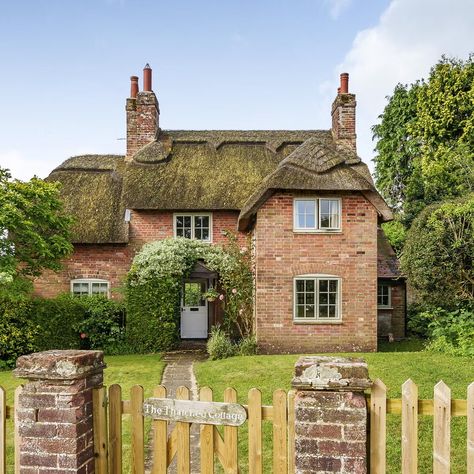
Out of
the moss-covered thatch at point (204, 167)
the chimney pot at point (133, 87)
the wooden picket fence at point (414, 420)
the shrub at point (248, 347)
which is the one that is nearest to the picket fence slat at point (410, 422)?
the wooden picket fence at point (414, 420)

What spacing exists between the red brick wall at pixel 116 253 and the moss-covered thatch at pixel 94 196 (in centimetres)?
44

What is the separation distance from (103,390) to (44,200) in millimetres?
10661

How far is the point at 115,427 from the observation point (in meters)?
3.71

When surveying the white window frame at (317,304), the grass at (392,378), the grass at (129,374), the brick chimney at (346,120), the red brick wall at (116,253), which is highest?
the brick chimney at (346,120)

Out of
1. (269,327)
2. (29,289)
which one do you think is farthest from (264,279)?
(29,289)

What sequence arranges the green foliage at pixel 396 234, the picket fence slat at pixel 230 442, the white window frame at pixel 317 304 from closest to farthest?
the picket fence slat at pixel 230 442 → the white window frame at pixel 317 304 → the green foliage at pixel 396 234

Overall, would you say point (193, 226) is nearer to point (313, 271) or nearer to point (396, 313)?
point (313, 271)

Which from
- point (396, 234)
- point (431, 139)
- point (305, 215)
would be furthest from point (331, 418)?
point (396, 234)

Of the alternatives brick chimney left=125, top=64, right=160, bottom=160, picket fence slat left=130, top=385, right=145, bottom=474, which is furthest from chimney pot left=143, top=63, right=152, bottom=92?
picket fence slat left=130, top=385, right=145, bottom=474

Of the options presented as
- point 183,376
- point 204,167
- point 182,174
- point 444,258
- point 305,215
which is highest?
point 204,167

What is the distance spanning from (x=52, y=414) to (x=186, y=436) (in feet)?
3.35

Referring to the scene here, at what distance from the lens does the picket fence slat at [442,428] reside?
3.11 m

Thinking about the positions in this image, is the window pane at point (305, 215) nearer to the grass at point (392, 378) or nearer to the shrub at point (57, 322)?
the grass at point (392, 378)

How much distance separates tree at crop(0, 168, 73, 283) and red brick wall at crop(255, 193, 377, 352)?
19.5 ft
